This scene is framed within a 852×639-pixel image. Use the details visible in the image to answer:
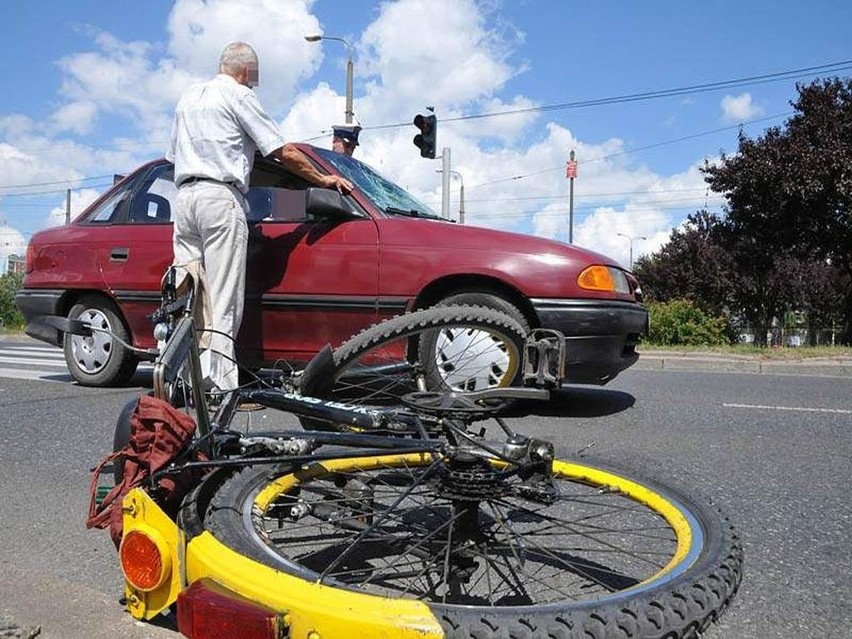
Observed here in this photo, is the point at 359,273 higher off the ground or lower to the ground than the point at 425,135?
lower

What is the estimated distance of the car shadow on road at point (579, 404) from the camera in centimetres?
502

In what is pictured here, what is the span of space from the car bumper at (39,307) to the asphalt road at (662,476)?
44cm

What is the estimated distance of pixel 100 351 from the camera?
19.9ft

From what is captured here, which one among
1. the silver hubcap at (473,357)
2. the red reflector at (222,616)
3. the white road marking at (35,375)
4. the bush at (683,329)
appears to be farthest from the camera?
the bush at (683,329)

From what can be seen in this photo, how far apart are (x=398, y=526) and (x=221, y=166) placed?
2.96 metres

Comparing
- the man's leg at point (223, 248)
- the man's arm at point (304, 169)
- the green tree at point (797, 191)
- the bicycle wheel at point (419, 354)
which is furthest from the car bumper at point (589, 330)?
the green tree at point (797, 191)

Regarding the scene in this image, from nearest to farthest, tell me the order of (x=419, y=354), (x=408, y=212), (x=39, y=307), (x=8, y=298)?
1. (x=419, y=354)
2. (x=408, y=212)
3. (x=39, y=307)
4. (x=8, y=298)

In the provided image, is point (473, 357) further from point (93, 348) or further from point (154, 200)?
point (93, 348)

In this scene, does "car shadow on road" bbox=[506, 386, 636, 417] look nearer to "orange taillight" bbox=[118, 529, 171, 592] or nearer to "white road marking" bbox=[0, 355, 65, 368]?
"orange taillight" bbox=[118, 529, 171, 592]

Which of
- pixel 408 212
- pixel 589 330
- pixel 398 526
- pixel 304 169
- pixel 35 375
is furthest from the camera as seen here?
pixel 35 375

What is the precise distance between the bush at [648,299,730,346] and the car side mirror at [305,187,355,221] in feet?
39.9

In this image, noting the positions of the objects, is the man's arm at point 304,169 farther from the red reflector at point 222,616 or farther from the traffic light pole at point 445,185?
the traffic light pole at point 445,185

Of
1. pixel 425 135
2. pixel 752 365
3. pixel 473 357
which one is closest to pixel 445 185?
pixel 425 135

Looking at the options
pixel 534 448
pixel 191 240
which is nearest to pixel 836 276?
pixel 191 240
